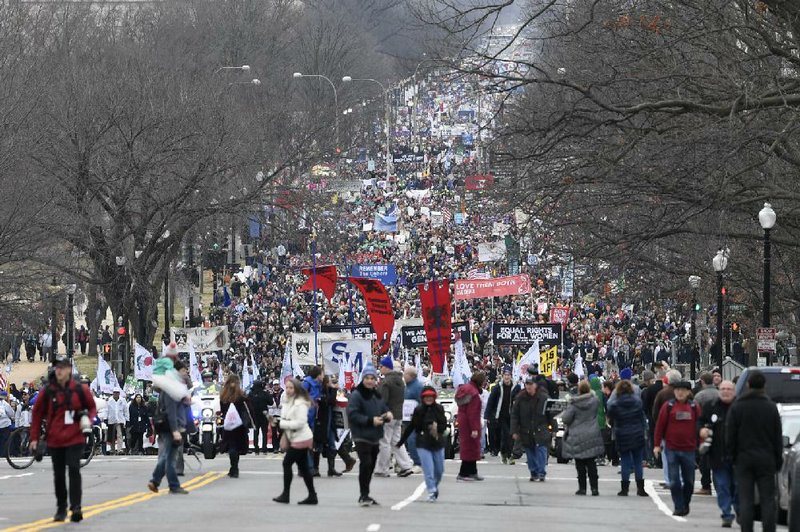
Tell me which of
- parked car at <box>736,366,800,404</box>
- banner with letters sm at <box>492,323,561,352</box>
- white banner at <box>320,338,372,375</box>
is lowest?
parked car at <box>736,366,800,404</box>

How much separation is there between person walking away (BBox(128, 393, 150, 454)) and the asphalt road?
9388mm

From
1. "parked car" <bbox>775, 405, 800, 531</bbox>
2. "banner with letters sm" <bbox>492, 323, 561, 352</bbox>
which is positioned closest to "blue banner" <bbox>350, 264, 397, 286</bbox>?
"banner with letters sm" <bbox>492, 323, 561, 352</bbox>

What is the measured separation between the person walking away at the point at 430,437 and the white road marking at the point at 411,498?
248 mm

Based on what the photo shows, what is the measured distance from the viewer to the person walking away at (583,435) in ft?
77.4

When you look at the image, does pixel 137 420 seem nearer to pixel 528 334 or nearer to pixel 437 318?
pixel 437 318

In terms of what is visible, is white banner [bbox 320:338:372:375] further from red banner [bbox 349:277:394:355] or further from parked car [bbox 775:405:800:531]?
parked car [bbox 775:405:800:531]

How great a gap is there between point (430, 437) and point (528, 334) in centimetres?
2281

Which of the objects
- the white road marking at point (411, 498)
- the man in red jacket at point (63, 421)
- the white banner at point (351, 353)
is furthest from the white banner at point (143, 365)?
the man in red jacket at point (63, 421)

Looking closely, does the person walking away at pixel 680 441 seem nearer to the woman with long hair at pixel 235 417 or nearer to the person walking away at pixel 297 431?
the person walking away at pixel 297 431

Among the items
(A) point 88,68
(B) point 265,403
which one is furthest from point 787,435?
(A) point 88,68

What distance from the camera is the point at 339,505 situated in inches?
824

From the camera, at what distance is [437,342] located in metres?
40.9

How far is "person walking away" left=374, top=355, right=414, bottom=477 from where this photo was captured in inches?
1045

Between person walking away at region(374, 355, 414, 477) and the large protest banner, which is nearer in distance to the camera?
person walking away at region(374, 355, 414, 477)
